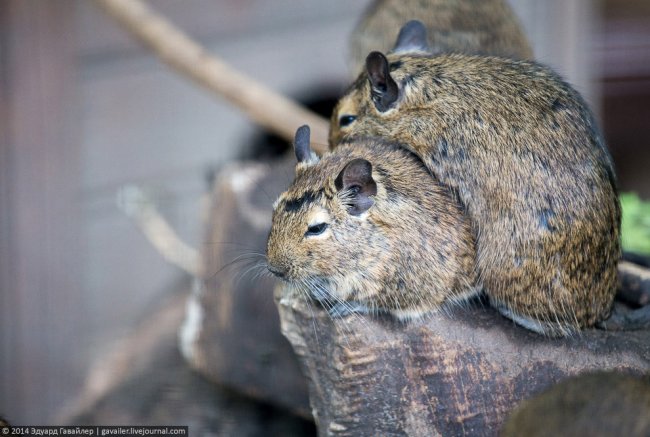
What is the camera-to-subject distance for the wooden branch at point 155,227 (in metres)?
5.20

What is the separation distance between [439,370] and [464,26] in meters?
2.15

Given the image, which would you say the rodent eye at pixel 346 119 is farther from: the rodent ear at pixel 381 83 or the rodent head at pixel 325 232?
the rodent head at pixel 325 232

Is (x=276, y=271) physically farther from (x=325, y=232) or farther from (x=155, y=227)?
(x=155, y=227)

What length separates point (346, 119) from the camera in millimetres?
3154

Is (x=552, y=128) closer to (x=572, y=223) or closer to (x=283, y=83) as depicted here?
(x=572, y=223)

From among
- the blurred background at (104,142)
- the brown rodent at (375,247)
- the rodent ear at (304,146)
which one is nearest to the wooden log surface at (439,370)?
the brown rodent at (375,247)

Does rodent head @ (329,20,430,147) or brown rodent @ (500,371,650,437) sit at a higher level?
rodent head @ (329,20,430,147)

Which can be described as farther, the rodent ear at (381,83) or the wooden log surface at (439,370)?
the rodent ear at (381,83)

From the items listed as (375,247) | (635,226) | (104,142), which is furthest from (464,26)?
(104,142)

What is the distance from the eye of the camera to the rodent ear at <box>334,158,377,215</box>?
8.61ft

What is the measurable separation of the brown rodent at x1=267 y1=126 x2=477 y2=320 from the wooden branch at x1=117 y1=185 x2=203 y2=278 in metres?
2.41

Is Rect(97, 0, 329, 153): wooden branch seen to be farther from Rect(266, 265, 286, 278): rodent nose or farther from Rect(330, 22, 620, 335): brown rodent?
Rect(266, 265, 286, 278): rodent nose

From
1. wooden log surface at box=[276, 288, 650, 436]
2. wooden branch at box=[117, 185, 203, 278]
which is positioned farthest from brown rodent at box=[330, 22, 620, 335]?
wooden branch at box=[117, 185, 203, 278]

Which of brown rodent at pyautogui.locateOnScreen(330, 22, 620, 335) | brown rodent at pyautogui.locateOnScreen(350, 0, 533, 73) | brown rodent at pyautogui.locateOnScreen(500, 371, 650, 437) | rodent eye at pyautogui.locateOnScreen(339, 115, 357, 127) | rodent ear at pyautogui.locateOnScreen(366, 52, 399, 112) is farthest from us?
brown rodent at pyautogui.locateOnScreen(350, 0, 533, 73)
